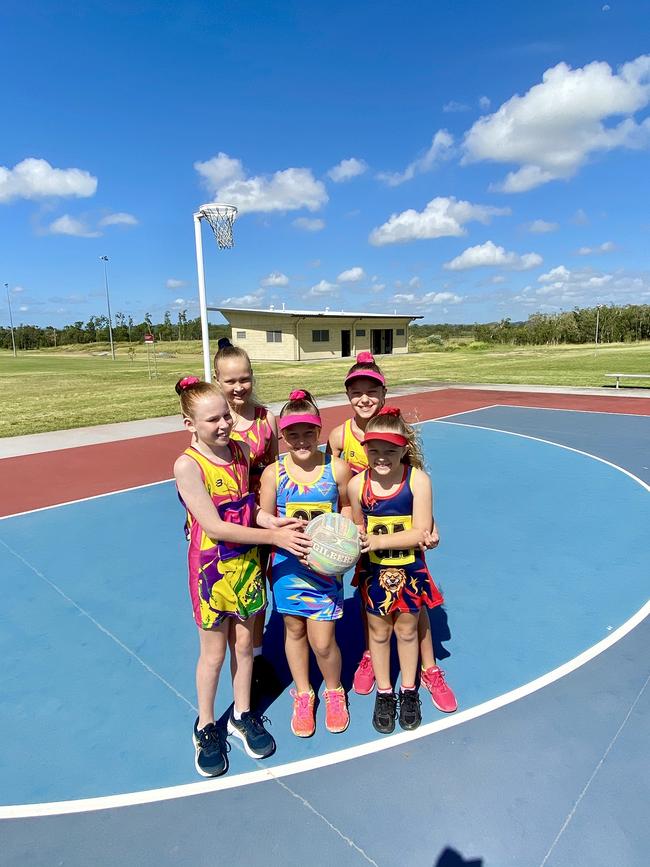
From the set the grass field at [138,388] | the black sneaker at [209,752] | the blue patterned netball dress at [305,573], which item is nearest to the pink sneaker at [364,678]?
the blue patterned netball dress at [305,573]

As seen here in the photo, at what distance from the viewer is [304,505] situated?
113 inches

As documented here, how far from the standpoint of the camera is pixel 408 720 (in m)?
3.03

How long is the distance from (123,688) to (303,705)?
1191mm

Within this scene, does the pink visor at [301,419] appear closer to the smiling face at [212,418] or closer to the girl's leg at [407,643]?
the smiling face at [212,418]

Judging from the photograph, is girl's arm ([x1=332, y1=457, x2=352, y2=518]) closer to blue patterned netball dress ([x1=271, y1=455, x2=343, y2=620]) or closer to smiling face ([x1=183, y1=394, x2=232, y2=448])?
blue patterned netball dress ([x1=271, y1=455, x2=343, y2=620])

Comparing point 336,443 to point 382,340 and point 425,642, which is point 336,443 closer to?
point 425,642

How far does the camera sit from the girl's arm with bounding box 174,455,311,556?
259cm

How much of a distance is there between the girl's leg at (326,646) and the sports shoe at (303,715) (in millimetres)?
138

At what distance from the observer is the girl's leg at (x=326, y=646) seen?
2889 millimetres

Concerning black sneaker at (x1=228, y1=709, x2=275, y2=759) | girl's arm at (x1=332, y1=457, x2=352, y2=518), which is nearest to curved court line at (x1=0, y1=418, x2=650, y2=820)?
black sneaker at (x1=228, y1=709, x2=275, y2=759)

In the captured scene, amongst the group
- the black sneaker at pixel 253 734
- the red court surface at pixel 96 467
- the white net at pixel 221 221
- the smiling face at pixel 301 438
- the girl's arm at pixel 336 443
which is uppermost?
the white net at pixel 221 221

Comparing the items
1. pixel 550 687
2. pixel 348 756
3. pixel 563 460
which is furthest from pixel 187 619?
pixel 563 460

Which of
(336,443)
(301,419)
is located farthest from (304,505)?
(336,443)

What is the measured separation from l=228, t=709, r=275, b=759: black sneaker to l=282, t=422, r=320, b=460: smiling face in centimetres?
145
